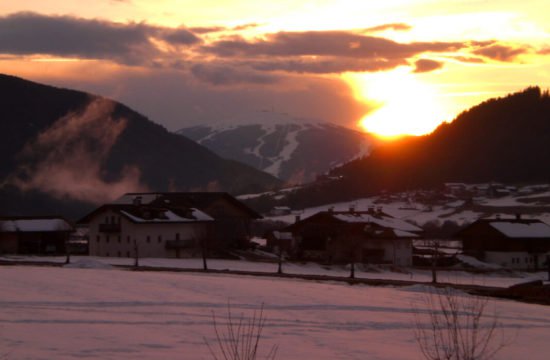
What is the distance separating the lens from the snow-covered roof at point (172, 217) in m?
81.3

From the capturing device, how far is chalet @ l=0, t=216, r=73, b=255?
84938 millimetres

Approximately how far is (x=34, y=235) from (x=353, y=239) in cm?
2940

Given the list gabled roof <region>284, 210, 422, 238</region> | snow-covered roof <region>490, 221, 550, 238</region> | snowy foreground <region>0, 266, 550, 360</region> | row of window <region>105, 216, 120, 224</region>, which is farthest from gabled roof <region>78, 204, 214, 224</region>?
snowy foreground <region>0, 266, 550, 360</region>

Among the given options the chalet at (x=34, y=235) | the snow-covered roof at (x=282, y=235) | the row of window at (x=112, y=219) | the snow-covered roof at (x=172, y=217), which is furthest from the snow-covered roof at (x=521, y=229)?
the chalet at (x=34, y=235)

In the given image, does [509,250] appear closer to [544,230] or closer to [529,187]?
[544,230]

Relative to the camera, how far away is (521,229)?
9019 centimetres

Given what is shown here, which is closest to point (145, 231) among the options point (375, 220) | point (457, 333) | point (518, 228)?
point (375, 220)

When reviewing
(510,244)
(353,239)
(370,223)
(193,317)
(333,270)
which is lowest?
(193,317)

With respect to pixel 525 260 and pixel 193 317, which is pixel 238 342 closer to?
pixel 193 317

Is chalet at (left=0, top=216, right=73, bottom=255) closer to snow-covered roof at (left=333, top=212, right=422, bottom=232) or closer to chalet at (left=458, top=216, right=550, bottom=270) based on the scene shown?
snow-covered roof at (left=333, top=212, right=422, bottom=232)

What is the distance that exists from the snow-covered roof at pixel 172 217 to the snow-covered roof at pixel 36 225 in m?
8.80

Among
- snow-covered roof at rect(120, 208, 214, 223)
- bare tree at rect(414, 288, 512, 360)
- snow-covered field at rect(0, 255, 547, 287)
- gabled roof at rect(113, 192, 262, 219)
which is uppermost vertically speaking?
gabled roof at rect(113, 192, 262, 219)

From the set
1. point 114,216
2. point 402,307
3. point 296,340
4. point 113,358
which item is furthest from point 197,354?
point 114,216

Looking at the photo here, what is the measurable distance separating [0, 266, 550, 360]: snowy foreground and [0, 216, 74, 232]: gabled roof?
41.9 meters
